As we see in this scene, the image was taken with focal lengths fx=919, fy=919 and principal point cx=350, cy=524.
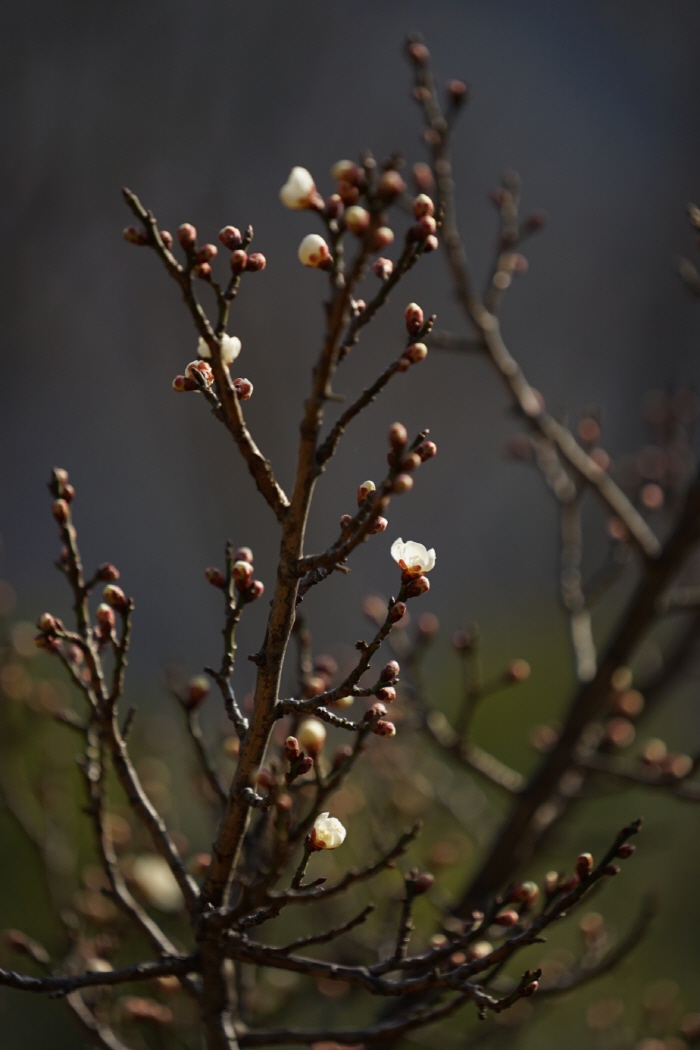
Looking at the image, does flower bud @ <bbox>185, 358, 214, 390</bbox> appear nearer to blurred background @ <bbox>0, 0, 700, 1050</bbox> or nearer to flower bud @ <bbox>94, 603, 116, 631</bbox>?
flower bud @ <bbox>94, 603, 116, 631</bbox>

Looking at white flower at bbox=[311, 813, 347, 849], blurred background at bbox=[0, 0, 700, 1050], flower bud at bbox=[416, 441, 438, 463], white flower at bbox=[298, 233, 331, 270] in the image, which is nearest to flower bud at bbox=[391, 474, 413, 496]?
flower bud at bbox=[416, 441, 438, 463]

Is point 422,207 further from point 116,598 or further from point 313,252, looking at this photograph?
point 116,598

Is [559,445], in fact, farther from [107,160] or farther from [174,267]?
[107,160]

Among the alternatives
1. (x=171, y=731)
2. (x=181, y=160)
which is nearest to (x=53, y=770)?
(x=171, y=731)

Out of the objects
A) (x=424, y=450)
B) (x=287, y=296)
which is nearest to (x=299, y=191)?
(x=424, y=450)

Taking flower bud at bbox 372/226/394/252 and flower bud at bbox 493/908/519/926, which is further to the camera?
flower bud at bbox 493/908/519/926
